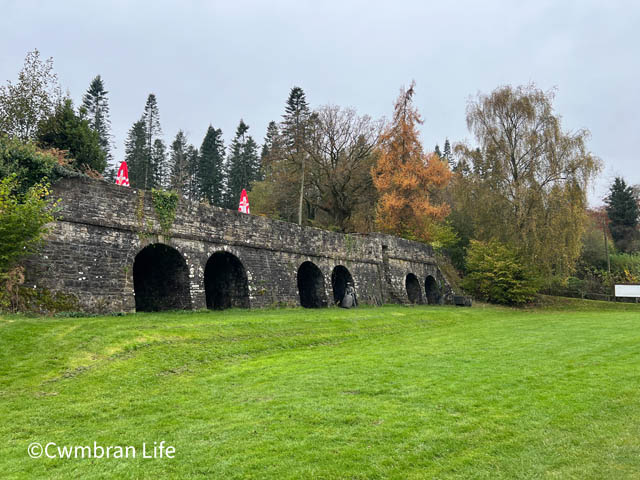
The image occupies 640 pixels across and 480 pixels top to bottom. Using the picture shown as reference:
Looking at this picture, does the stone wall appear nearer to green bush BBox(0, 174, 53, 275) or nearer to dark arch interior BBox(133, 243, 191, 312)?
dark arch interior BBox(133, 243, 191, 312)

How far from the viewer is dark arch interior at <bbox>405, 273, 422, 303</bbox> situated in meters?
28.0

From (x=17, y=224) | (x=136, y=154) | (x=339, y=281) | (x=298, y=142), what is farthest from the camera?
(x=136, y=154)

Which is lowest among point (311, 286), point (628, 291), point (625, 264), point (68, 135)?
point (628, 291)

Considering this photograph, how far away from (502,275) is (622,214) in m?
23.8

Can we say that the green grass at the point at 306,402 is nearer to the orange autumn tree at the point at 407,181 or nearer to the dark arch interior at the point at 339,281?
the dark arch interior at the point at 339,281

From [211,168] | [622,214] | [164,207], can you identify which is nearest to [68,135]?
[164,207]

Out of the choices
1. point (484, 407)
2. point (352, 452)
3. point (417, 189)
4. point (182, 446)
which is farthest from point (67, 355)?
point (417, 189)

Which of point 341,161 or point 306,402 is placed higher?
point 341,161

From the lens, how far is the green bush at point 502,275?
2638 cm

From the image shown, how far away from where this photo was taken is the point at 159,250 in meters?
15.2

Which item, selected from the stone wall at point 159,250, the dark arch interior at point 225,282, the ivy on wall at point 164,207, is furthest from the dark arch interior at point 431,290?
the ivy on wall at point 164,207

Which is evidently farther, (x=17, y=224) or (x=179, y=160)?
(x=179, y=160)

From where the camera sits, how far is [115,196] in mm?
13602

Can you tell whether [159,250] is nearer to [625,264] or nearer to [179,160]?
[625,264]
